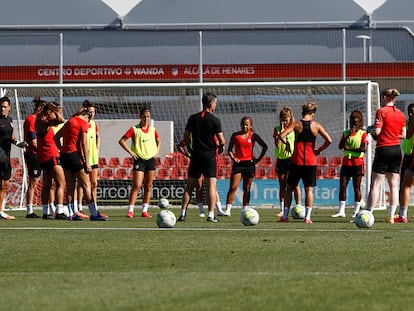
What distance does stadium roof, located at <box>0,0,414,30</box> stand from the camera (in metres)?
49.7

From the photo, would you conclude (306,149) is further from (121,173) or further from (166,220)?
(121,173)

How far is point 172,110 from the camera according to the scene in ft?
89.6

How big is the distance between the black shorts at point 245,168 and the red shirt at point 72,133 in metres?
3.10

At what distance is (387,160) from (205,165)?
2.55m

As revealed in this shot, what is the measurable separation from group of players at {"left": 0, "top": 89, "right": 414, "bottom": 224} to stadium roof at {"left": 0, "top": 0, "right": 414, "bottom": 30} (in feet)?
103

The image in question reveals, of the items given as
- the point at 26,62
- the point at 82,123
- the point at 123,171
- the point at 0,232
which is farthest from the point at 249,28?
the point at 0,232

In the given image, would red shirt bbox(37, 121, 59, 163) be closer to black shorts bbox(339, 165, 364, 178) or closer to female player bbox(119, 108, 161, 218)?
female player bbox(119, 108, 161, 218)

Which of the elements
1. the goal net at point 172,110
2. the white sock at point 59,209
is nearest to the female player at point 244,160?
the white sock at point 59,209

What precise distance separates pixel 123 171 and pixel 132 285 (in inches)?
766

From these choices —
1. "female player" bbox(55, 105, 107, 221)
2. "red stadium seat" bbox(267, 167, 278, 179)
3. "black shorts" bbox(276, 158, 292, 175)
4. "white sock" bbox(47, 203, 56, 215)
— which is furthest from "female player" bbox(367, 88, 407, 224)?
"red stadium seat" bbox(267, 167, 278, 179)

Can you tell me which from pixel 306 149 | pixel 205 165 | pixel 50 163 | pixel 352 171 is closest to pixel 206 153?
pixel 205 165

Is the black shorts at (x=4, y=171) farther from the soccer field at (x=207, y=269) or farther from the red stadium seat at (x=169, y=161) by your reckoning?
the red stadium seat at (x=169, y=161)

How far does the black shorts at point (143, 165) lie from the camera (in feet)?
58.3

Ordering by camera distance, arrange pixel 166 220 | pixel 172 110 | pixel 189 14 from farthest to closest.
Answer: pixel 189 14 → pixel 172 110 → pixel 166 220
